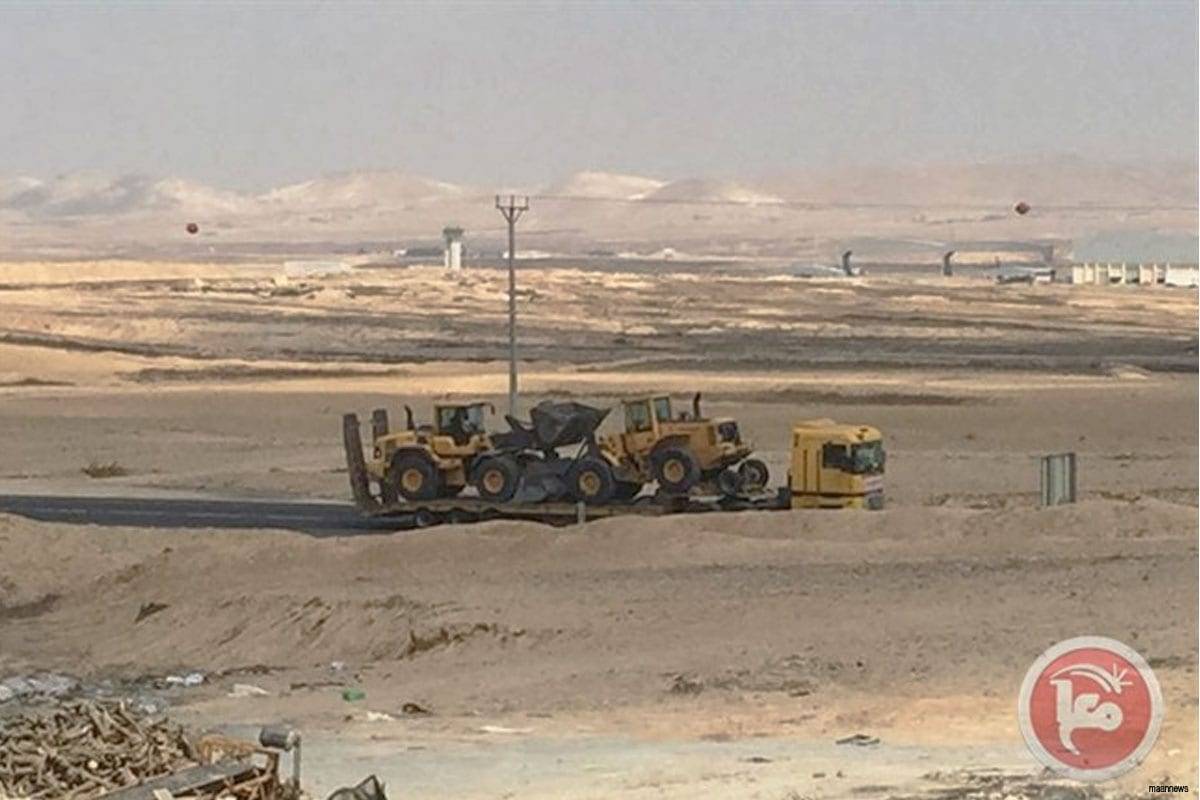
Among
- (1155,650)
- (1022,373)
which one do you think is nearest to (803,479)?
(1155,650)

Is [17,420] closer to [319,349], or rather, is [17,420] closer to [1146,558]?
[319,349]

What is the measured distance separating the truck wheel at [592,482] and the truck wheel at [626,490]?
0.33 ft

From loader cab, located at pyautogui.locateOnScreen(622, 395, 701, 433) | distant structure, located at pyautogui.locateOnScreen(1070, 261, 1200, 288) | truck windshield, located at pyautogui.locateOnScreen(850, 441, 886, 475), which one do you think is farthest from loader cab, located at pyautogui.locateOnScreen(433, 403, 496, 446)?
distant structure, located at pyautogui.locateOnScreen(1070, 261, 1200, 288)

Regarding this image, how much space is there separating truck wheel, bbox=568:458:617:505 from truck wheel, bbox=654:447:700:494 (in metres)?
0.86

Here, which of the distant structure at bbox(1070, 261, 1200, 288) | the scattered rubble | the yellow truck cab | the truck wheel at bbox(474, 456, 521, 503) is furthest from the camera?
the distant structure at bbox(1070, 261, 1200, 288)

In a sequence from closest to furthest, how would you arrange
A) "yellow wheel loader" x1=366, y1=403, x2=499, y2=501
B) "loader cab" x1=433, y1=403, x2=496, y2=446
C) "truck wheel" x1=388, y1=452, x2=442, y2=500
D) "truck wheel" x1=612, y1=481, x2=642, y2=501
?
1. "truck wheel" x1=612, y1=481, x2=642, y2=501
2. "yellow wheel loader" x1=366, y1=403, x2=499, y2=501
3. "truck wheel" x1=388, y1=452, x2=442, y2=500
4. "loader cab" x1=433, y1=403, x2=496, y2=446

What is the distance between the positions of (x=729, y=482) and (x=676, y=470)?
1126 millimetres

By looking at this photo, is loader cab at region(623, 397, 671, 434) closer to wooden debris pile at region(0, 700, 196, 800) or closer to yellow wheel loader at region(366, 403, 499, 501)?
yellow wheel loader at region(366, 403, 499, 501)

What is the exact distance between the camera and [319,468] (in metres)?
54.3

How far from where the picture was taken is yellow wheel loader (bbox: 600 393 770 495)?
133 feet

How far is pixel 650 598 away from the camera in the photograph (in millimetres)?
31109

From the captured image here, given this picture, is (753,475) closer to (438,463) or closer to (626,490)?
(626,490)

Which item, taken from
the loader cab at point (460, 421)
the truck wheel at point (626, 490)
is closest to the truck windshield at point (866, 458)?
the truck wheel at point (626, 490)

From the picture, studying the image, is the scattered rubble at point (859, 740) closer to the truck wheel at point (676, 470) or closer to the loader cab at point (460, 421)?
the truck wheel at point (676, 470)
